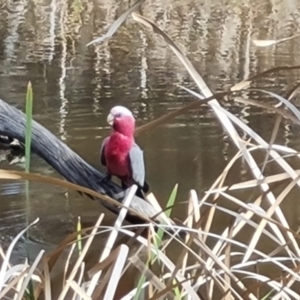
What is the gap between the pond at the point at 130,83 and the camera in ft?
8.04

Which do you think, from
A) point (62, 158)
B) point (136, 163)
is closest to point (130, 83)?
point (62, 158)

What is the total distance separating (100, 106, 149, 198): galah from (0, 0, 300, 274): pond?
0.98 feet

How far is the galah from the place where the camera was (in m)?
1.97

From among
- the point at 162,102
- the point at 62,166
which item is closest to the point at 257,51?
the point at 162,102

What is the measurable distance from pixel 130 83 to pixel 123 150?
1.81 m

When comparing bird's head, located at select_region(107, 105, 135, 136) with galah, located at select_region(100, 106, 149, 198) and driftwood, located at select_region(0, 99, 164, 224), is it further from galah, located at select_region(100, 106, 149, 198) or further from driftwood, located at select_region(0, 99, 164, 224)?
driftwood, located at select_region(0, 99, 164, 224)

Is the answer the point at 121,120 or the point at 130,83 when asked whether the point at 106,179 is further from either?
the point at 130,83

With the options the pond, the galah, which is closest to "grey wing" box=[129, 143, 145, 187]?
the galah

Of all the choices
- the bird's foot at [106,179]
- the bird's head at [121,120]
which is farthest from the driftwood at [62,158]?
the bird's head at [121,120]

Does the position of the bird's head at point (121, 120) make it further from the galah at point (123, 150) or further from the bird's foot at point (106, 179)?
the bird's foot at point (106, 179)

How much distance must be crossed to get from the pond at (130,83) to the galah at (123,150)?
0.30 metres

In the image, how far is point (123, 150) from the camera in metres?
2.02

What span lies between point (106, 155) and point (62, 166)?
16cm

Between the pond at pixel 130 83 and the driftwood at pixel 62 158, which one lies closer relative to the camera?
the driftwood at pixel 62 158
